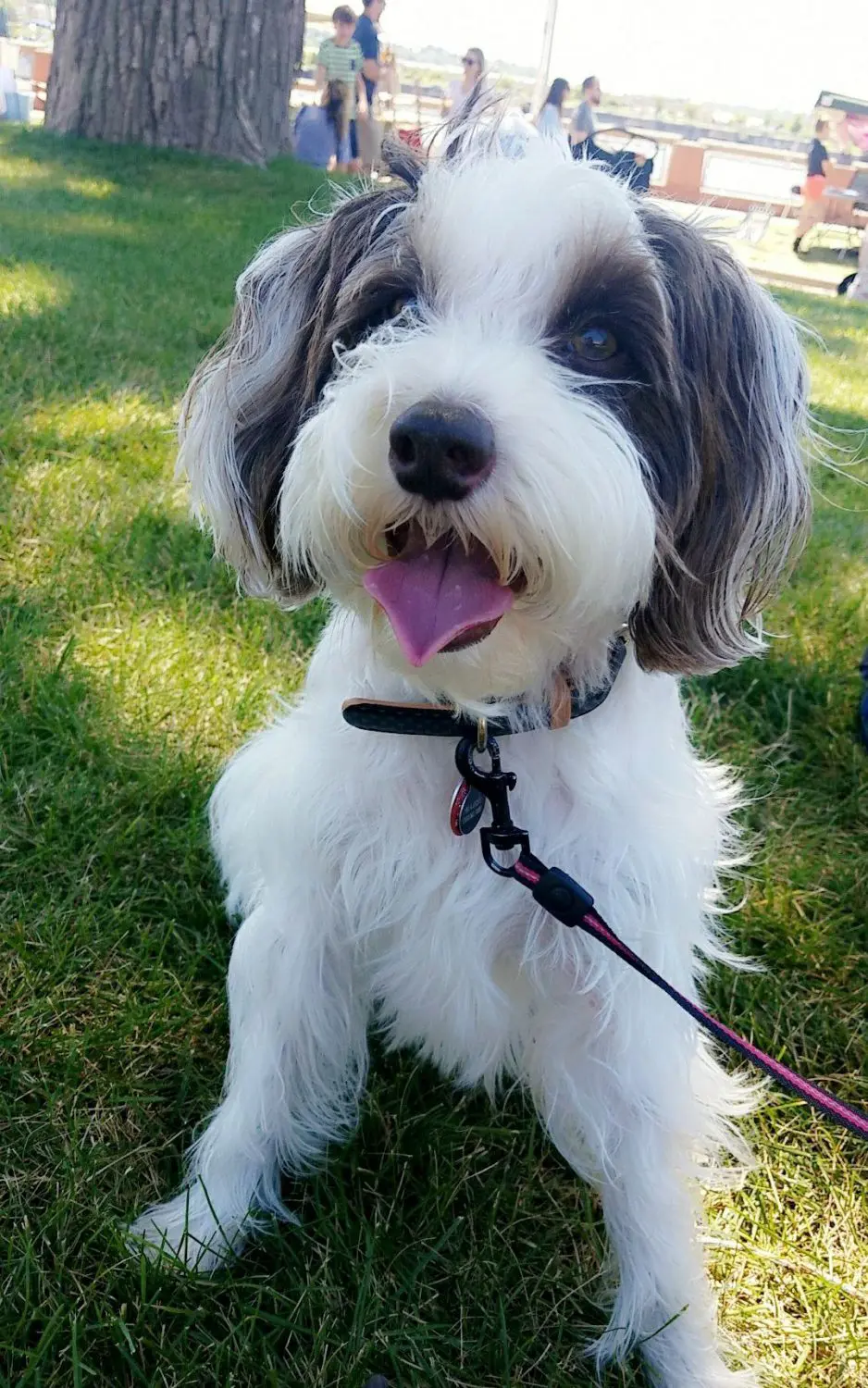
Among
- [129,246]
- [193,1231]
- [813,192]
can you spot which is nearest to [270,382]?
[193,1231]

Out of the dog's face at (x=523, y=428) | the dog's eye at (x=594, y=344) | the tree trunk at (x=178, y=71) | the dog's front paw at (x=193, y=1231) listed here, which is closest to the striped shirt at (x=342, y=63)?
the tree trunk at (x=178, y=71)

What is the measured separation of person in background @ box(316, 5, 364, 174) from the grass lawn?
9611mm

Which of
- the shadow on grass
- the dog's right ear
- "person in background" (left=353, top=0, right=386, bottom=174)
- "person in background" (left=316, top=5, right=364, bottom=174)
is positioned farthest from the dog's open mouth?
"person in background" (left=353, top=0, right=386, bottom=174)

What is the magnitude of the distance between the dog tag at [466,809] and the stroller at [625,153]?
98cm

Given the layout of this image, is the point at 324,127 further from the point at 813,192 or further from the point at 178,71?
the point at 813,192

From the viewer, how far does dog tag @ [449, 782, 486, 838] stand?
1.57 metres

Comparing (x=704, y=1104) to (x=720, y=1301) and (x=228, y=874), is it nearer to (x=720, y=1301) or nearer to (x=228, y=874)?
(x=720, y=1301)

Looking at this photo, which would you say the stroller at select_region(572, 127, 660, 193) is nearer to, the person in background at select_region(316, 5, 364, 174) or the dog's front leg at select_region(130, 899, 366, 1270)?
the dog's front leg at select_region(130, 899, 366, 1270)

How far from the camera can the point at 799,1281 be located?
185 centimetres

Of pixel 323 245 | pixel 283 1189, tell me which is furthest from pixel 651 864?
pixel 323 245

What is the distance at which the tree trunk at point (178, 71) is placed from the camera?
28.5 ft

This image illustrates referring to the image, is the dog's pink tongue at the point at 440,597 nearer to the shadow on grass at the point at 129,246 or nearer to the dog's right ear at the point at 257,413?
the dog's right ear at the point at 257,413

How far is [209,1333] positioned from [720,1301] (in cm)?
86

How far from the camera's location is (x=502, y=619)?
54.7 inches
